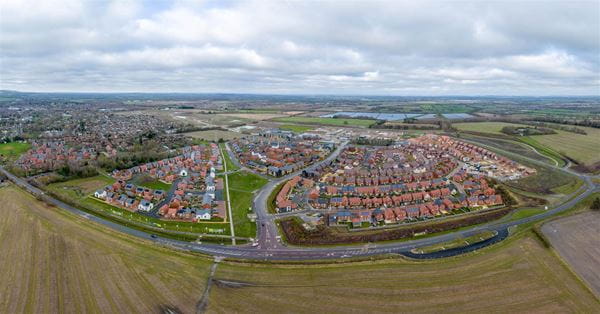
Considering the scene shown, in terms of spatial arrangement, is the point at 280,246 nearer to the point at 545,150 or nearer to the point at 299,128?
the point at 545,150

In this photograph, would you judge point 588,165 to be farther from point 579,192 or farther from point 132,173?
point 132,173

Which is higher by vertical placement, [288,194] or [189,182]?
[189,182]

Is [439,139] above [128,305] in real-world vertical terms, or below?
above

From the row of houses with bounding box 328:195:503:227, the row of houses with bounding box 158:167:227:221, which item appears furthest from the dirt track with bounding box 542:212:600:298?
the row of houses with bounding box 158:167:227:221

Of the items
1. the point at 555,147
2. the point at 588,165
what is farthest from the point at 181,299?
the point at 555,147

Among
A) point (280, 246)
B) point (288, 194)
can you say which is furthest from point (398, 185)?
point (280, 246)

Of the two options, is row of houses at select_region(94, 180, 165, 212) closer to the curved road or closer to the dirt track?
the curved road
